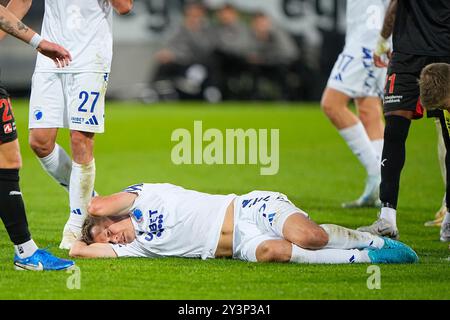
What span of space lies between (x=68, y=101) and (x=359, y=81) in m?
3.73

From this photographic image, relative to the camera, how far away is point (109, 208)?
7.42 m

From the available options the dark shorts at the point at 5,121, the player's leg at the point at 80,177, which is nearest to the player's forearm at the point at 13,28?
the dark shorts at the point at 5,121

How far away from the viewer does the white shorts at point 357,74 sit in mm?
10930

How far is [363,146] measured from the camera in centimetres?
1088

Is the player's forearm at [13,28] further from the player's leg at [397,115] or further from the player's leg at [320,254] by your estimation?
the player's leg at [397,115]

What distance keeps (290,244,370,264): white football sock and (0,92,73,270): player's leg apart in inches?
63.2

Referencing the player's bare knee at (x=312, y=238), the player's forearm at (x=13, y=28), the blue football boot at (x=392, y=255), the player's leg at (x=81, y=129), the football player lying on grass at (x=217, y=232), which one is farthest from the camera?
the player's leg at (x=81, y=129)

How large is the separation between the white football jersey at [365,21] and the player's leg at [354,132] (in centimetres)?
56

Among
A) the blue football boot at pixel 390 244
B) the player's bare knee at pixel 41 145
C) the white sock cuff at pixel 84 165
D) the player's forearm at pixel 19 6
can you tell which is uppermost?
the player's forearm at pixel 19 6

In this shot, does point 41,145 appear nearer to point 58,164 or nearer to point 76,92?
point 58,164

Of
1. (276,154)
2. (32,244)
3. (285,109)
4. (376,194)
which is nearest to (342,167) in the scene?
(276,154)

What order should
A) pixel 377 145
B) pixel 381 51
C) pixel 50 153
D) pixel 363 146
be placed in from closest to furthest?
pixel 50 153
pixel 381 51
pixel 363 146
pixel 377 145

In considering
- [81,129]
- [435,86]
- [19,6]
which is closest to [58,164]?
[81,129]
